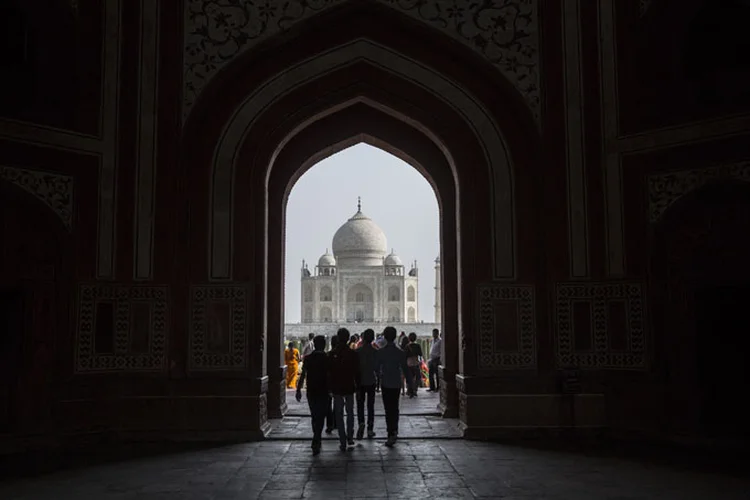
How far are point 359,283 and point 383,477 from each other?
158 feet

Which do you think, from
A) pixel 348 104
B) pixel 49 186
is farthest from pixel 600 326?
pixel 49 186

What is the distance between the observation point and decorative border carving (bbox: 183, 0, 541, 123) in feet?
29.6

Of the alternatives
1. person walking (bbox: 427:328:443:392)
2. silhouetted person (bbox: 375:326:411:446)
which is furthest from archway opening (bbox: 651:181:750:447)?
person walking (bbox: 427:328:443:392)

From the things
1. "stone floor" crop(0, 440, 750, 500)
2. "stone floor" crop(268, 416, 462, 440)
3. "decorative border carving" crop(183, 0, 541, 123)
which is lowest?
"stone floor" crop(0, 440, 750, 500)

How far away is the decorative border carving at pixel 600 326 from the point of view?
841cm

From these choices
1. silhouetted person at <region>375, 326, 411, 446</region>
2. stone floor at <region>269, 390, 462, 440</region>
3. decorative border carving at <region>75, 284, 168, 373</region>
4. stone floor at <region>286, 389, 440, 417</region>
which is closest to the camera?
silhouetted person at <region>375, 326, 411, 446</region>

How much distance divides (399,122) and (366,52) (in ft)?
Answer: 5.19

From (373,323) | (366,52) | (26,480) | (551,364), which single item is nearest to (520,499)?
(551,364)

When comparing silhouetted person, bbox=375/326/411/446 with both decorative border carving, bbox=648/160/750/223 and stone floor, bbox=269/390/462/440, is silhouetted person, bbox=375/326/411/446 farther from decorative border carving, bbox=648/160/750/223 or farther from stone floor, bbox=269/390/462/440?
decorative border carving, bbox=648/160/750/223

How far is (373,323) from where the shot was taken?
1949 inches

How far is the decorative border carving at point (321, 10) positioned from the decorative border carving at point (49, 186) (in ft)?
5.14

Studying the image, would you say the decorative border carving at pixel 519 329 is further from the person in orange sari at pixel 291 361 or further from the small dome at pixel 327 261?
the small dome at pixel 327 261

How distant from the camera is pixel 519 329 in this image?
344 inches

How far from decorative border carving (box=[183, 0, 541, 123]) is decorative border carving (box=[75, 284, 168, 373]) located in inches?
83.6
